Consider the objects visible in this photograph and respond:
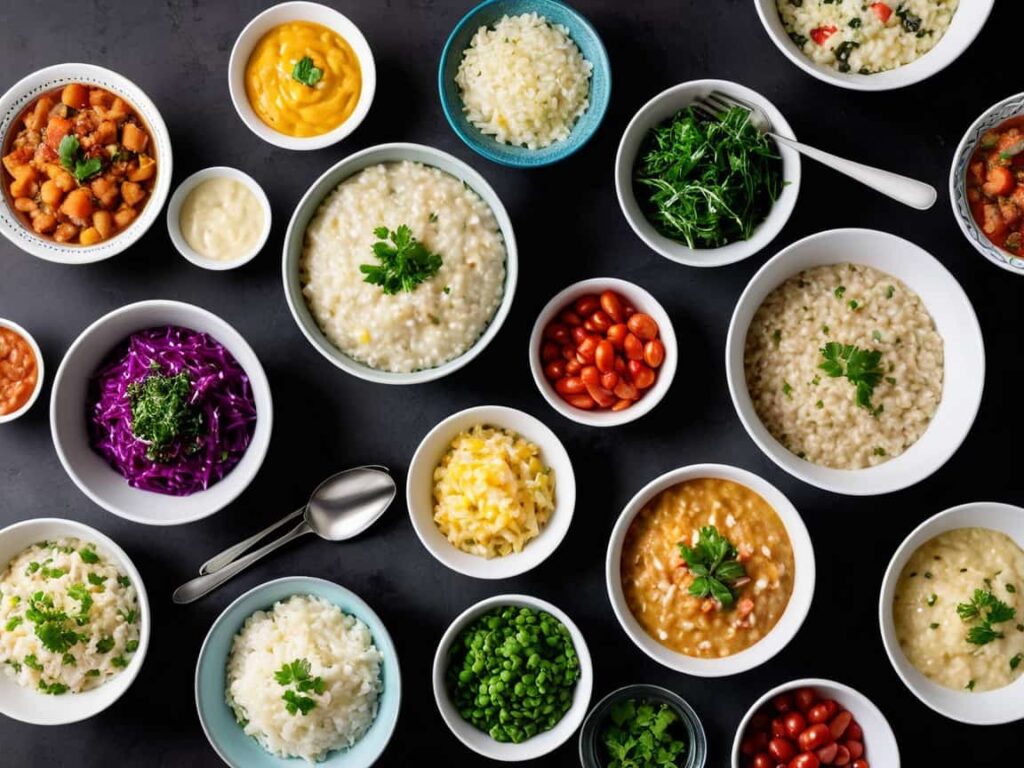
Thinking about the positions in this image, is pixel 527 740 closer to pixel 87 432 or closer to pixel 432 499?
pixel 432 499

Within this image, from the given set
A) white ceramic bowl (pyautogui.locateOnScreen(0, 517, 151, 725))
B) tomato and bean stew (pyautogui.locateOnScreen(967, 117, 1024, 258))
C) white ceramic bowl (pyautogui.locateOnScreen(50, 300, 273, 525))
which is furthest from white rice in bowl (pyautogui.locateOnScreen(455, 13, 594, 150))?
white ceramic bowl (pyautogui.locateOnScreen(0, 517, 151, 725))

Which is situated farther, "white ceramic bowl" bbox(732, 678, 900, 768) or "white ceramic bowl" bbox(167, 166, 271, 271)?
"white ceramic bowl" bbox(167, 166, 271, 271)

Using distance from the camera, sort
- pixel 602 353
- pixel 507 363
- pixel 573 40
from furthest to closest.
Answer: pixel 507 363 → pixel 573 40 → pixel 602 353

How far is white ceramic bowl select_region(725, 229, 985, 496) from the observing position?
398cm

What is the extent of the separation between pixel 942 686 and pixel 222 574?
3.21 meters

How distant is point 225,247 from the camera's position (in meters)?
4.24

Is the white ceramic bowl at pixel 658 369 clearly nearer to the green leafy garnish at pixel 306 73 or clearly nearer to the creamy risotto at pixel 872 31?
the creamy risotto at pixel 872 31

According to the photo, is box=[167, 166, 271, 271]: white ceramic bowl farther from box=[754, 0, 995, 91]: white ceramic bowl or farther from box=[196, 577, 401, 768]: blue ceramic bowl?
box=[754, 0, 995, 91]: white ceramic bowl

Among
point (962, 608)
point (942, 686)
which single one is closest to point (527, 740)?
point (942, 686)

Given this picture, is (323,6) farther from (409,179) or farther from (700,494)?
(700,494)

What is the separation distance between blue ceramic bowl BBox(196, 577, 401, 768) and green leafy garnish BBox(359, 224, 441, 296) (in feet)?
4.36

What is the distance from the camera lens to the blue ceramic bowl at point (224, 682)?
4.07m

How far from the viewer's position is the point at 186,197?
4277 mm

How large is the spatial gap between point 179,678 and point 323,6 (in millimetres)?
3121
